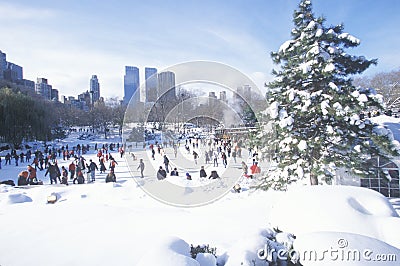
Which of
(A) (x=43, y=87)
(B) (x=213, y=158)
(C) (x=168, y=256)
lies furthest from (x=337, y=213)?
(A) (x=43, y=87)

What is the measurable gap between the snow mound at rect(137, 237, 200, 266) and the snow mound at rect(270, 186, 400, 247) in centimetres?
172

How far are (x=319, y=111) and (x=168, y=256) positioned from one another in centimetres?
643

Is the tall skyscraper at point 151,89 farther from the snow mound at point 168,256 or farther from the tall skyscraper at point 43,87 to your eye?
the tall skyscraper at point 43,87

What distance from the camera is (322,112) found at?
7.47 meters

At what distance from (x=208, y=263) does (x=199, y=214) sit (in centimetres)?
377

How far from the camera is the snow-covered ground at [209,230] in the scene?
2.75m

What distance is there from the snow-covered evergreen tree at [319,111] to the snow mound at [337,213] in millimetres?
3344

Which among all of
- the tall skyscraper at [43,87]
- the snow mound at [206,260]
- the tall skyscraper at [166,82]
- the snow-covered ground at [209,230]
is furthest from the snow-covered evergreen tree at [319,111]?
the tall skyscraper at [43,87]

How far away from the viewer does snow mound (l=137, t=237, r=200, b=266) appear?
2.79m

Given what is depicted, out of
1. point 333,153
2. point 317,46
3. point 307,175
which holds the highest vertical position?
point 317,46

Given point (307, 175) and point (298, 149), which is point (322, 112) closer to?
point (298, 149)

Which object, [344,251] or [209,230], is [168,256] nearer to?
[344,251]

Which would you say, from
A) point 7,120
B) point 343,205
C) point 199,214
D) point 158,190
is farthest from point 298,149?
point 7,120

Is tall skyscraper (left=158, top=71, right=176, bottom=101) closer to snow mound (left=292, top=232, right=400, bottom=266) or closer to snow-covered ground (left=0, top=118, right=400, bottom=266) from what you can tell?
snow-covered ground (left=0, top=118, right=400, bottom=266)
